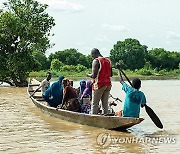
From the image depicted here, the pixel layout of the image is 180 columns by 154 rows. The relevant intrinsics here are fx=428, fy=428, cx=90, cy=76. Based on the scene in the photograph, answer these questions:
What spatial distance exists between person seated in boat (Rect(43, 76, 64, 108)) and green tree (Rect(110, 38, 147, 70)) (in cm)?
6090

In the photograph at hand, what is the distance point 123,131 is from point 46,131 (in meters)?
1.80

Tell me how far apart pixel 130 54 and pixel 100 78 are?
65.5 metres

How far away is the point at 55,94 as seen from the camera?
40.1 ft

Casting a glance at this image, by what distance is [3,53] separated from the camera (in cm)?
2886

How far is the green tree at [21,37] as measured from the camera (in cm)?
2766

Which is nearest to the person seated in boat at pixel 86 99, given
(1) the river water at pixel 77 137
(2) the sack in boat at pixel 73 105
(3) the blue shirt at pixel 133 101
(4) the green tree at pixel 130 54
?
(2) the sack in boat at pixel 73 105

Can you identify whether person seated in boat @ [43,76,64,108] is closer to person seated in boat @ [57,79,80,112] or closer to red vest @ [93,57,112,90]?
person seated in boat @ [57,79,80,112]

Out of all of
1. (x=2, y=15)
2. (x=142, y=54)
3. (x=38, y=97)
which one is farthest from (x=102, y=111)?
(x=142, y=54)

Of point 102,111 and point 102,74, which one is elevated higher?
point 102,74

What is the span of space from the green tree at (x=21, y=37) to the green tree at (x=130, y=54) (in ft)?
148

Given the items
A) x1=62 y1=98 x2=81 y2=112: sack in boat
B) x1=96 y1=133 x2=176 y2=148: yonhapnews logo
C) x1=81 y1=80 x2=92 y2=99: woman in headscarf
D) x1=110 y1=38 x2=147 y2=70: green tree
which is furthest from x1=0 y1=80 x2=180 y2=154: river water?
x1=110 y1=38 x2=147 y2=70: green tree

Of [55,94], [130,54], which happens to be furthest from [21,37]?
[130,54]

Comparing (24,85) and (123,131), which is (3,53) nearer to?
(24,85)

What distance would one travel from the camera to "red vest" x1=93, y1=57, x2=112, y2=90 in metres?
9.80
